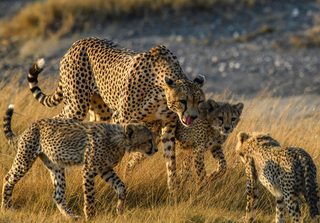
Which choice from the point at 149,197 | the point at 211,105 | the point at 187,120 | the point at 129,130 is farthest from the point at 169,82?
the point at 149,197

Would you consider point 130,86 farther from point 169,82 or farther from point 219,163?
point 219,163

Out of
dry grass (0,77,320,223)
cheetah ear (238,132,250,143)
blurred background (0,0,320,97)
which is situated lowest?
blurred background (0,0,320,97)

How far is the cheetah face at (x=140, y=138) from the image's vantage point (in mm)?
6836

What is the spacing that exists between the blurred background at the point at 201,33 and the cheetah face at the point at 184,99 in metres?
8.06

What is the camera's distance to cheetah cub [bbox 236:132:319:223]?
6645 millimetres

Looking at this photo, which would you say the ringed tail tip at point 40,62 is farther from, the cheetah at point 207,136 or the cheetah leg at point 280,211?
the cheetah leg at point 280,211

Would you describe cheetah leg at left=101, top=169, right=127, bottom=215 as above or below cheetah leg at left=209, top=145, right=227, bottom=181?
above

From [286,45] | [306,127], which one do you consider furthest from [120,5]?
[306,127]

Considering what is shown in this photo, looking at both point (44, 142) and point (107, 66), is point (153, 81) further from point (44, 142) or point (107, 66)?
point (44, 142)

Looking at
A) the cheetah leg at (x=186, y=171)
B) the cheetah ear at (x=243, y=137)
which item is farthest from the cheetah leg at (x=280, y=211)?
the cheetah leg at (x=186, y=171)

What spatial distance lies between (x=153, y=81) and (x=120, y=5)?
12.1 metres

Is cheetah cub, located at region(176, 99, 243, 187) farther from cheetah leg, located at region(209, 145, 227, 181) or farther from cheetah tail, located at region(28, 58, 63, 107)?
cheetah tail, located at region(28, 58, 63, 107)

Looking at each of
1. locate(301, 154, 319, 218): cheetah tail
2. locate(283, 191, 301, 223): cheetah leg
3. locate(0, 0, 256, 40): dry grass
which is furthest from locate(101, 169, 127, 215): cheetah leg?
locate(0, 0, 256, 40): dry grass

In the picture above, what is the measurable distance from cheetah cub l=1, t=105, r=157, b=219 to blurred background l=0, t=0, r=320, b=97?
8.28 m
